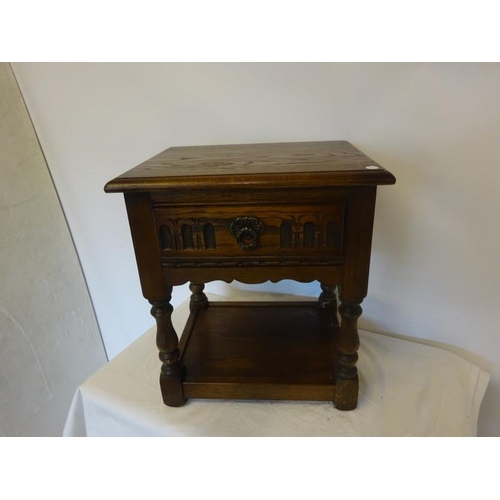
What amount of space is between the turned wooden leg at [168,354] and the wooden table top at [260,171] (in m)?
0.22

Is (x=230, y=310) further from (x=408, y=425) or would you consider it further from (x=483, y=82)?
(x=483, y=82)

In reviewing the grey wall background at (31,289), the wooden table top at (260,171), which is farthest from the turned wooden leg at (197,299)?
the grey wall background at (31,289)

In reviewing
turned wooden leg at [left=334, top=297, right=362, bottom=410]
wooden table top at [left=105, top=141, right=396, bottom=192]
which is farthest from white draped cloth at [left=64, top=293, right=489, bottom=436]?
wooden table top at [left=105, top=141, right=396, bottom=192]

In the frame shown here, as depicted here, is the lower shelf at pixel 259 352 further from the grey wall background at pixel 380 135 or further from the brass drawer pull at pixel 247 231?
the brass drawer pull at pixel 247 231

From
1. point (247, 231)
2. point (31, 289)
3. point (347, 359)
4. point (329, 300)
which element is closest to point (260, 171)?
point (247, 231)

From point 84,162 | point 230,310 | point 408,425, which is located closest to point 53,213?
point 84,162

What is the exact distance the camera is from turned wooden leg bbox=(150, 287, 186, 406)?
26.0 inches

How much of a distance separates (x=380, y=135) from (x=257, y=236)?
47 cm

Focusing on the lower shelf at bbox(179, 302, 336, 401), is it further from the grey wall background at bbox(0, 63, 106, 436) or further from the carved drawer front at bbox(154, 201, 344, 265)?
the grey wall background at bbox(0, 63, 106, 436)

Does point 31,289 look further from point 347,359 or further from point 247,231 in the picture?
point 347,359

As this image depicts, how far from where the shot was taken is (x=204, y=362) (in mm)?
771

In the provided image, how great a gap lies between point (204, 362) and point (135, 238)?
35 cm

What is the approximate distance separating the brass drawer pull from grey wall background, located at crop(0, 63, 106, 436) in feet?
2.56

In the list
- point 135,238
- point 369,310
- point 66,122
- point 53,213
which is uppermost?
point 66,122
